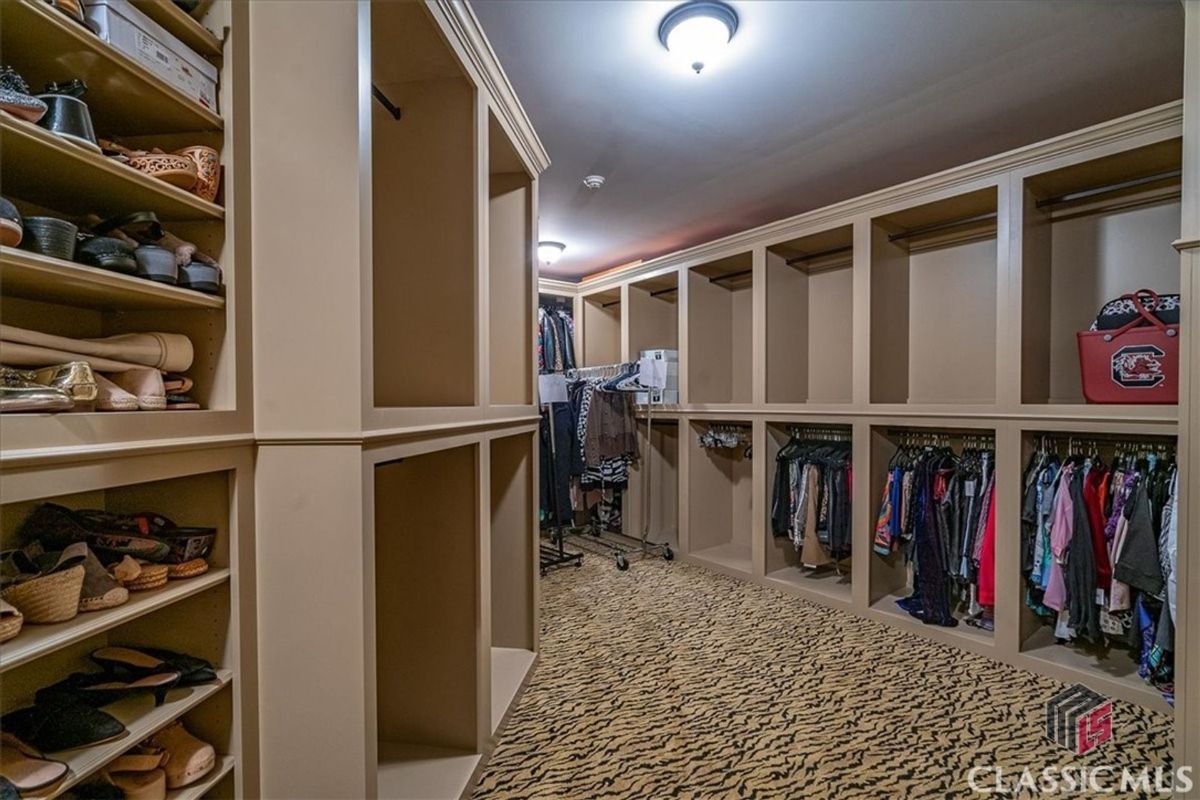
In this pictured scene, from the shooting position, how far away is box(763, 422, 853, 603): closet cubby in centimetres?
369

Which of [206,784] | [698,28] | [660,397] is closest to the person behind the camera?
[206,784]

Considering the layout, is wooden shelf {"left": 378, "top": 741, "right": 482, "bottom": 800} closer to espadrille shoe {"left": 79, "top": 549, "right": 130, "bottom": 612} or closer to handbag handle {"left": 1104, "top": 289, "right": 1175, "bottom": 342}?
espadrille shoe {"left": 79, "top": 549, "right": 130, "bottom": 612}

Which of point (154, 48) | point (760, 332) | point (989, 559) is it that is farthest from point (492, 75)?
point (989, 559)

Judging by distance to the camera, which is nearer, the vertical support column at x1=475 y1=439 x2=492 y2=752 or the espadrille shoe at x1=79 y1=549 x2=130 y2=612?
the espadrille shoe at x1=79 y1=549 x2=130 y2=612

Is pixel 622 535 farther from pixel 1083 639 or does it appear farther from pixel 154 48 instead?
pixel 154 48

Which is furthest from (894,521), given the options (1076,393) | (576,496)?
(576,496)

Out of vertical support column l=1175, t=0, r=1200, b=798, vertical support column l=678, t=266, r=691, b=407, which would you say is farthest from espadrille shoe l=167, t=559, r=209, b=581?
vertical support column l=678, t=266, r=691, b=407

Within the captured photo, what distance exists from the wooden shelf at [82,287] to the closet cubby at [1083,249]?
10.8 feet

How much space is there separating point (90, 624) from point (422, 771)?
3.86 ft

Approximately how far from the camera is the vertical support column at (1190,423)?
1.55m

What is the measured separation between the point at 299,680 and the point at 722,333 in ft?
13.0

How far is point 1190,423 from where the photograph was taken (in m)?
1.57

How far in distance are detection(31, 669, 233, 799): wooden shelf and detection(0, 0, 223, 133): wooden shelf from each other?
1.13m

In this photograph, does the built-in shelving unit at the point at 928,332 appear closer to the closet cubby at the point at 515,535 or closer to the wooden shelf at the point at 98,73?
the closet cubby at the point at 515,535
